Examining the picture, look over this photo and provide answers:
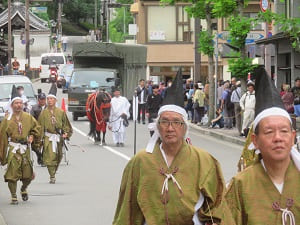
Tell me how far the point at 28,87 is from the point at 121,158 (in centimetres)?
913

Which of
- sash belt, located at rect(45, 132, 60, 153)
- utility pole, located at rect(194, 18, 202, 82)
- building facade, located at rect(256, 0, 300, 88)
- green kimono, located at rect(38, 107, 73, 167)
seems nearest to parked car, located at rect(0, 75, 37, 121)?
building facade, located at rect(256, 0, 300, 88)

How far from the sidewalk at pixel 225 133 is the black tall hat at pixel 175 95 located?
19.9 metres

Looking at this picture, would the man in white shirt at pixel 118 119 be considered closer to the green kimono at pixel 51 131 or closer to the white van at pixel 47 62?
the green kimono at pixel 51 131

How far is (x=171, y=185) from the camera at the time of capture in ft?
22.0

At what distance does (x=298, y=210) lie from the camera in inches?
221

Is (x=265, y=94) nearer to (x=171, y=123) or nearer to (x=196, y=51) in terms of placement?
(x=171, y=123)

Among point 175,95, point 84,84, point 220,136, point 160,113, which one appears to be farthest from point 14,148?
point 84,84

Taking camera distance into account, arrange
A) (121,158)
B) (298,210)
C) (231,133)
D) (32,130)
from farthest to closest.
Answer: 1. (231,133)
2. (121,158)
3. (32,130)
4. (298,210)

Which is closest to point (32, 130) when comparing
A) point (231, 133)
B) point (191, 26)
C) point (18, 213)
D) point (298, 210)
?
point (18, 213)

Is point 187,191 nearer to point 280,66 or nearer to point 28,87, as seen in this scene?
point 28,87

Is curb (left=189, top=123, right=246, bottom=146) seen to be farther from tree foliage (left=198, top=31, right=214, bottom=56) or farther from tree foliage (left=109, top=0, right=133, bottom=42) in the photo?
tree foliage (left=109, top=0, right=133, bottom=42)

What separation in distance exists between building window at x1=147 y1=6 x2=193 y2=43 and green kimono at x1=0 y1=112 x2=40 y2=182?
48.0 meters

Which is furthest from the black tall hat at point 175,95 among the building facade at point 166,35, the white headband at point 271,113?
the building facade at point 166,35

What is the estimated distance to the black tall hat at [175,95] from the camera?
7.11 m
